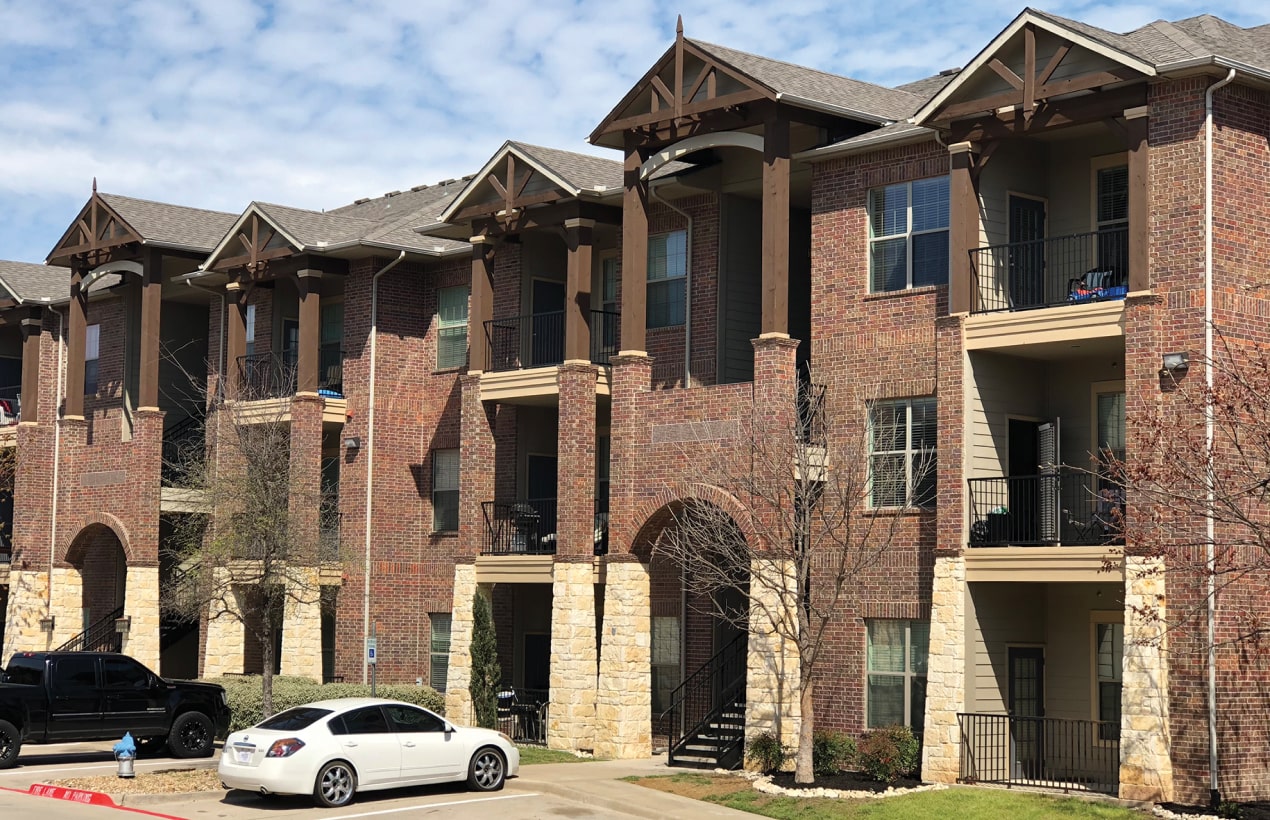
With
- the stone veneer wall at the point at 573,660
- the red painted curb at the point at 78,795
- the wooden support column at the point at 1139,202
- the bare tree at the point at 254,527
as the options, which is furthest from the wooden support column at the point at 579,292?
the red painted curb at the point at 78,795

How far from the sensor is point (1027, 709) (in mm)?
26234

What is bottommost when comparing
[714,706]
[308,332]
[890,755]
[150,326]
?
[890,755]

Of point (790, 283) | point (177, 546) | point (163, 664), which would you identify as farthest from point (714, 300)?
point (163, 664)

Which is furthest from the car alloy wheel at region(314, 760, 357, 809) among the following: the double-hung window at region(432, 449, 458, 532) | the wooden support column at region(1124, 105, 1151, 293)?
the double-hung window at region(432, 449, 458, 532)

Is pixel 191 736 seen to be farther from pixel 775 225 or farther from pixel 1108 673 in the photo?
pixel 1108 673

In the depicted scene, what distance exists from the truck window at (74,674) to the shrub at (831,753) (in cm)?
1199

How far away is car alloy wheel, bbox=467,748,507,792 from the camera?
24.7 meters

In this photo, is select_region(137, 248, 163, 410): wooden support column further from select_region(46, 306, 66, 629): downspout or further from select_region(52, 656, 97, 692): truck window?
select_region(52, 656, 97, 692): truck window

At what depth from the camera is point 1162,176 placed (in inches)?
948

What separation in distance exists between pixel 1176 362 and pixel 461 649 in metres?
15.6

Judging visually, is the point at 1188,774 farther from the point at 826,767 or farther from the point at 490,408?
the point at 490,408

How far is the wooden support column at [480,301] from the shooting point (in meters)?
33.9

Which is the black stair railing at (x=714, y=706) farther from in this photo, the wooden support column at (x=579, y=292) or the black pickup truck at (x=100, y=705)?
the black pickup truck at (x=100, y=705)

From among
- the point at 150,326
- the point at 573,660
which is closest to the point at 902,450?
the point at 573,660
